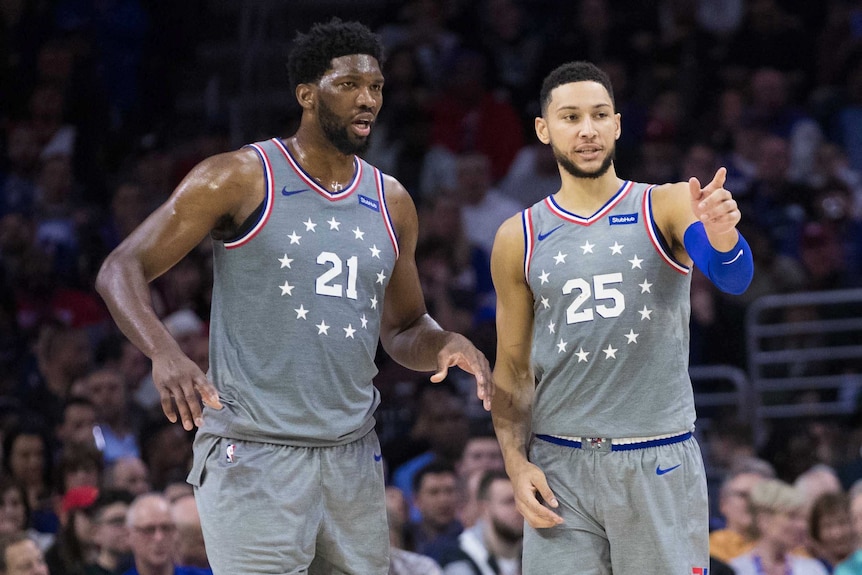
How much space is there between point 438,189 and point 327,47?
6.52 metres

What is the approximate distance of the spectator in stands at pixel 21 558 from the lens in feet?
23.6

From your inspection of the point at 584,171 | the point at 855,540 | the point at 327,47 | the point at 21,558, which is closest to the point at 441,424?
the point at 855,540

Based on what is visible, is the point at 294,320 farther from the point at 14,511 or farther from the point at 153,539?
the point at 14,511

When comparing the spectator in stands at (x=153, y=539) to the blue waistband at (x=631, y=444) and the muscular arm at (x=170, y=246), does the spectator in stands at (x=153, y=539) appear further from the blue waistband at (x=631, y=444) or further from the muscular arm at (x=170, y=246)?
the blue waistband at (x=631, y=444)

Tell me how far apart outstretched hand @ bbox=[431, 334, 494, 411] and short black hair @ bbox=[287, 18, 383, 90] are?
1120 mm

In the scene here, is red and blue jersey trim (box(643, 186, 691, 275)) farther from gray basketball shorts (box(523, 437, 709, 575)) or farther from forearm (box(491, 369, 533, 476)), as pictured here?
forearm (box(491, 369, 533, 476))

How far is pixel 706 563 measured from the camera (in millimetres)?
4793

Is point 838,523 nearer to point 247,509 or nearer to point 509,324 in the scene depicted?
point 509,324

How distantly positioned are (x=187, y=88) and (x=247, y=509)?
372 inches

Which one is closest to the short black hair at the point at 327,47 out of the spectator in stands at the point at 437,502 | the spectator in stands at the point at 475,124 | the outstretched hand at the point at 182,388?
the outstretched hand at the point at 182,388

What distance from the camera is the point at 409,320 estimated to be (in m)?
5.34

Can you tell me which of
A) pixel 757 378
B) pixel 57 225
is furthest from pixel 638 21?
pixel 57 225

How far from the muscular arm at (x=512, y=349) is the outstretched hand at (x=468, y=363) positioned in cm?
18

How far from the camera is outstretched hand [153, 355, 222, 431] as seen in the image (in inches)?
168
